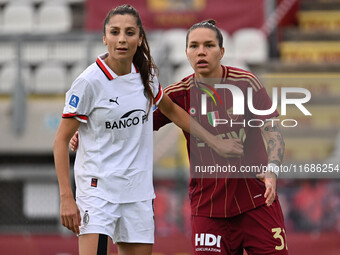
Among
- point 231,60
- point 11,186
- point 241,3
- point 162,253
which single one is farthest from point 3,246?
point 241,3

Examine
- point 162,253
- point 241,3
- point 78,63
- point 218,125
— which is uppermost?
point 241,3

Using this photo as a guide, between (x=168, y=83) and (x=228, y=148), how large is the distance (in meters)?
5.95

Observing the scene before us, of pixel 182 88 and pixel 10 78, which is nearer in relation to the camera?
pixel 182 88

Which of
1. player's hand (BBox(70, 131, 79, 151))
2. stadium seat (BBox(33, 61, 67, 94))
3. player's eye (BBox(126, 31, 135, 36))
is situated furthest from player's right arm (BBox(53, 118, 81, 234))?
→ stadium seat (BBox(33, 61, 67, 94))

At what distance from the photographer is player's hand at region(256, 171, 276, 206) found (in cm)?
427

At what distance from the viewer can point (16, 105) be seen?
10992 millimetres

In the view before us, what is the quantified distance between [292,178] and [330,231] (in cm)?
87

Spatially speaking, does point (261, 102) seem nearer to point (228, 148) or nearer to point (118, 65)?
point (228, 148)

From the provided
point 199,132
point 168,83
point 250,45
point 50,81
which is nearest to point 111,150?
point 199,132

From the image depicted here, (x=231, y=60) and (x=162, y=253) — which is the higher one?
(x=231, y=60)

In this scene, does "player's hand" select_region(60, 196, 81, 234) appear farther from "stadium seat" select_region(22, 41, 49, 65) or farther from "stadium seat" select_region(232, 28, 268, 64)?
"stadium seat" select_region(232, 28, 268, 64)

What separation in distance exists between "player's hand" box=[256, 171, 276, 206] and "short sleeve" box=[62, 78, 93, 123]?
1131 millimetres

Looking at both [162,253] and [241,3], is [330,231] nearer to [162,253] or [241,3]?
[162,253]

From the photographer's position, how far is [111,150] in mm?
4121
